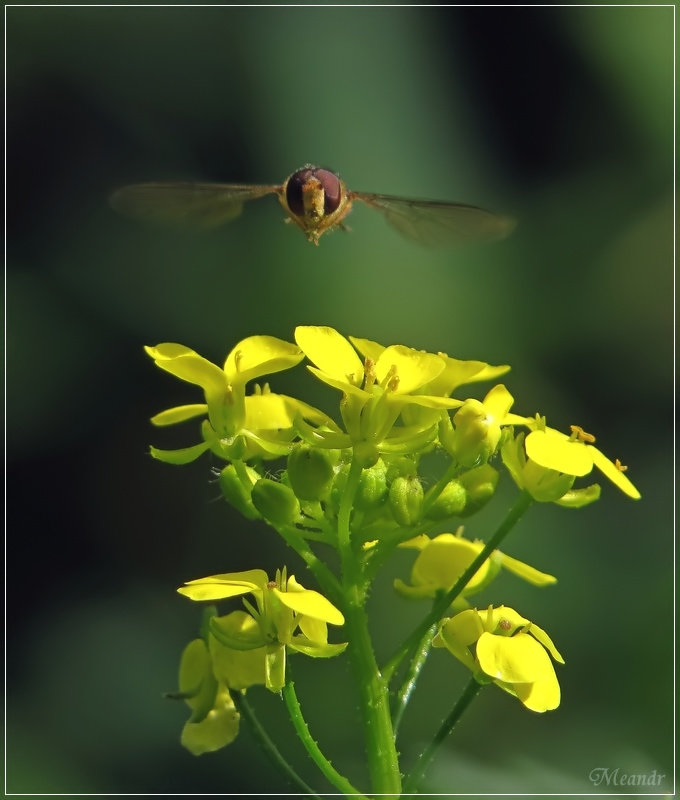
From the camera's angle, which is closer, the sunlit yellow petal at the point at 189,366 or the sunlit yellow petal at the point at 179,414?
the sunlit yellow petal at the point at 189,366

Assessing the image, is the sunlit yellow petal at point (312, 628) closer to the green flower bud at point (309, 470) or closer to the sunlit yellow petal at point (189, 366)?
the green flower bud at point (309, 470)

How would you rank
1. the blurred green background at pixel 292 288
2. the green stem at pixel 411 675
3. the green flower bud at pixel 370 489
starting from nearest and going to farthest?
1. the green flower bud at pixel 370 489
2. the green stem at pixel 411 675
3. the blurred green background at pixel 292 288

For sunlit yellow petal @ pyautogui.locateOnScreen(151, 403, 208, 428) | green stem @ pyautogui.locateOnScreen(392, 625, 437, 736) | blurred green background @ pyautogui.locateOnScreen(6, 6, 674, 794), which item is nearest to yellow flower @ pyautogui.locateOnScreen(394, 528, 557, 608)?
green stem @ pyautogui.locateOnScreen(392, 625, 437, 736)

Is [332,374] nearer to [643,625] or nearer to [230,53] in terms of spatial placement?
[643,625]

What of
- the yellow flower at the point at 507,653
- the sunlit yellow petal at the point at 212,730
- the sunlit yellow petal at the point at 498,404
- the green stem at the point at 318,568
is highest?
the sunlit yellow petal at the point at 498,404

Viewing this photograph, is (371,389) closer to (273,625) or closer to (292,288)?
(273,625)

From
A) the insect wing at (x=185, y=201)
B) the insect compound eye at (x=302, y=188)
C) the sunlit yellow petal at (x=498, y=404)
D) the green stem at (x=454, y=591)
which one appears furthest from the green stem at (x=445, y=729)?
the insect wing at (x=185, y=201)
